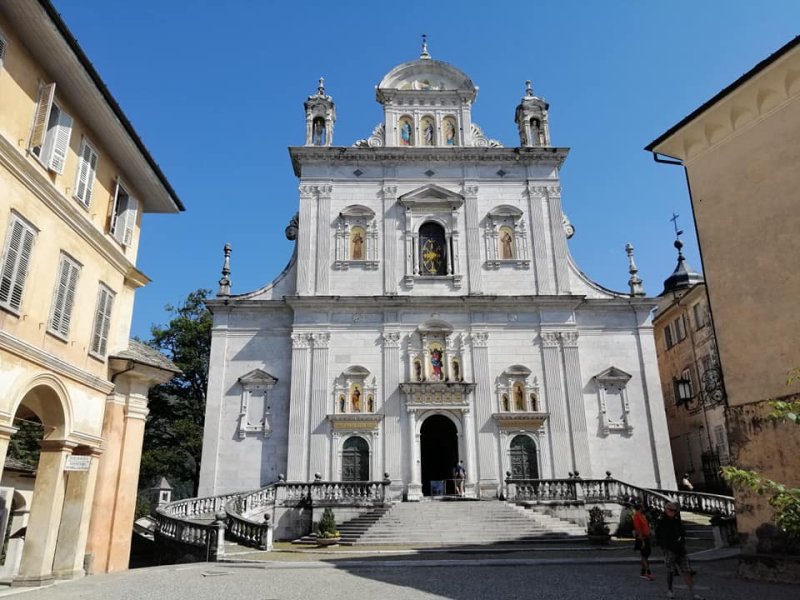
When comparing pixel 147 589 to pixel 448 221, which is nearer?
pixel 147 589

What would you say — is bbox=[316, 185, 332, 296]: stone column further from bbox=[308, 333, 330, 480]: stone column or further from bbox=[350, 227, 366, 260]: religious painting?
bbox=[308, 333, 330, 480]: stone column

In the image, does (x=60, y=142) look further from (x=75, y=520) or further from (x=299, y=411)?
(x=299, y=411)

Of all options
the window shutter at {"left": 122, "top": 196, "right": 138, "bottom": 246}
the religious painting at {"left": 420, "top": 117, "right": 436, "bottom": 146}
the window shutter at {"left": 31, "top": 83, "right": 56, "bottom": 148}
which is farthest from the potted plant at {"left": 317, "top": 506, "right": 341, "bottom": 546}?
the religious painting at {"left": 420, "top": 117, "right": 436, "bottom": 146}

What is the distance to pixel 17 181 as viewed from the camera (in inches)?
406

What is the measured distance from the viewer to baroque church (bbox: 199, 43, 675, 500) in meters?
27.5

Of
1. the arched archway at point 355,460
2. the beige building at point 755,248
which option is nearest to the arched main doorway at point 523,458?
the arched archway at point 355,460

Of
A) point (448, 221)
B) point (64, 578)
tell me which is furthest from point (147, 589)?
point (448, 221)

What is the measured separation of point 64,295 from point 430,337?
63.2 feet

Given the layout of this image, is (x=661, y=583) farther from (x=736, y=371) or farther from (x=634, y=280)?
(x=634, y=280)

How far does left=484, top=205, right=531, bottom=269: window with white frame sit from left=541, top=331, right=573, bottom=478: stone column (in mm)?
4243

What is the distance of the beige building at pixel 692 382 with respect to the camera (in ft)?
103

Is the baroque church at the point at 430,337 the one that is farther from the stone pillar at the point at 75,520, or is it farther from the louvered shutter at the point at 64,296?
the louvered shutter at the point at 64,296

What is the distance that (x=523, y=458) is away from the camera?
27.5m

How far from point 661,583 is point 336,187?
25.0 m
